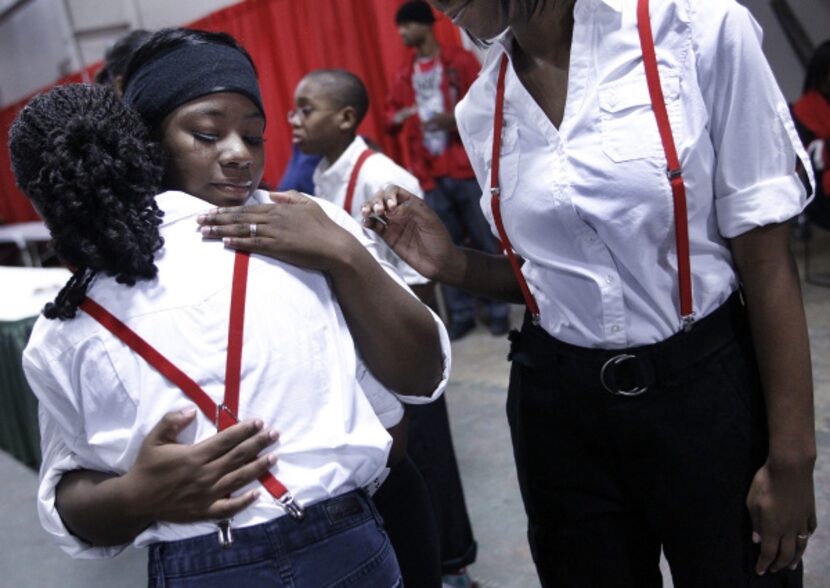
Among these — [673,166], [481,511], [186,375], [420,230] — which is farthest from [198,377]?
[481,511]

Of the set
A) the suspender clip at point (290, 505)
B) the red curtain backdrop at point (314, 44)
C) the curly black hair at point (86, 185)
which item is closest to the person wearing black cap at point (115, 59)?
the curly black hair at point (86, 185)

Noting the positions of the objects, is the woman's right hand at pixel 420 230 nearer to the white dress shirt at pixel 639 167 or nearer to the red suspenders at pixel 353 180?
the white dress shirt at pixel 639 167

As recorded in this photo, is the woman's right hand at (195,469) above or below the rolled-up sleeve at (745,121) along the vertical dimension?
below

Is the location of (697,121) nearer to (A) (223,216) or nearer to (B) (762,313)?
(B) (762,313)

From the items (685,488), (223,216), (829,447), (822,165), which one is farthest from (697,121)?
(822,165)

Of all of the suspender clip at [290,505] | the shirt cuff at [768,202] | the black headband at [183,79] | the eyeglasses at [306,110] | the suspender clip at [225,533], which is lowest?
the suspender clip at [225,533]

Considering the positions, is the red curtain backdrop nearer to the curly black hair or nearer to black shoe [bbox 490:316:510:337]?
black shoe [bbox 490:316:510:337]

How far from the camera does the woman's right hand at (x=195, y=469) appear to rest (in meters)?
0.92

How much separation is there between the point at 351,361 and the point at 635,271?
0.41 m

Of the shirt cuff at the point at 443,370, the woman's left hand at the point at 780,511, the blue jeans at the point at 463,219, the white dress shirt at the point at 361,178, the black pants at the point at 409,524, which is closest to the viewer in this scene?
the woman's left hand at the point at 780,511

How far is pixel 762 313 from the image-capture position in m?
1.04

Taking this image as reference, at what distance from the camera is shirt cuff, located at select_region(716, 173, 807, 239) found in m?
0.98

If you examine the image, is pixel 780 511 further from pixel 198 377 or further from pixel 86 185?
pixel 86 185

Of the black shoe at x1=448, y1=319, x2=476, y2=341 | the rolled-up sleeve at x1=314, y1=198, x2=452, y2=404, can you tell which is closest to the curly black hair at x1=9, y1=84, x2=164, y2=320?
the rolled-up sleeve at x1=314, y1=198, x2=452, y2=404
